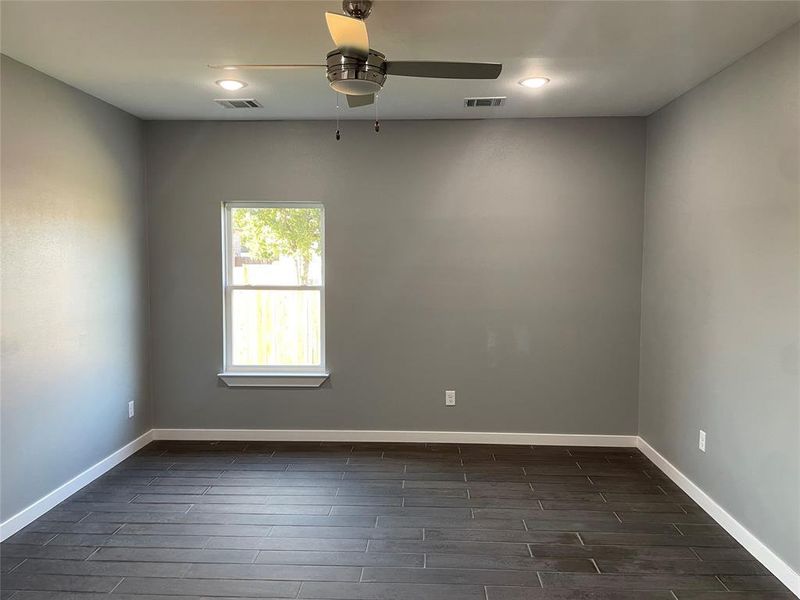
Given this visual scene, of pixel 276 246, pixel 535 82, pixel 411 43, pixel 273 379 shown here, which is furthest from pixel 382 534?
pixel 535 82

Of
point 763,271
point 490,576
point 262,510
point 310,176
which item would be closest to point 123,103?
point 310,176

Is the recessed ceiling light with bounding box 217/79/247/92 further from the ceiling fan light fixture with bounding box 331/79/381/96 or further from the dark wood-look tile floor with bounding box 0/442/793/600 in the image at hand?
the dark wood-look tile floor with bounding box 0/442/793/600

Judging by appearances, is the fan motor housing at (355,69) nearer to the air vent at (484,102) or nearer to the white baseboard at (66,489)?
the air vent at (484,102)

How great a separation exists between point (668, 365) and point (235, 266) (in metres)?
3.32

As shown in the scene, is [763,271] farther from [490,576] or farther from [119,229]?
[119,229]

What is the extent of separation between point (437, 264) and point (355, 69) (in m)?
2.25

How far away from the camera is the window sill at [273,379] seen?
14.4 ft

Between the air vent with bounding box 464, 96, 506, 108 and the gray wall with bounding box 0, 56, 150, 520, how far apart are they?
2.48m

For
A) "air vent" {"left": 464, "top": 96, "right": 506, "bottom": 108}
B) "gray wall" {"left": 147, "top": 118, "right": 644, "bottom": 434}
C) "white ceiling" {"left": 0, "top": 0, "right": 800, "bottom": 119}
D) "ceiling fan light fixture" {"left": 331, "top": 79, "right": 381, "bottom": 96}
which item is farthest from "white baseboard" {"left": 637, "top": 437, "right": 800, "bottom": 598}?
"ceiling fan light fixture" {"left": 331, "top": 79, "right": 381, "bottom": 96}

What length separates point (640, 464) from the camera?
3.94 meters

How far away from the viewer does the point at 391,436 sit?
14.4ft

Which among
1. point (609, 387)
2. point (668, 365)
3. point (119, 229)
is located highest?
point (119, 229)

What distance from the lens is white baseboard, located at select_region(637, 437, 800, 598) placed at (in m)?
2.50

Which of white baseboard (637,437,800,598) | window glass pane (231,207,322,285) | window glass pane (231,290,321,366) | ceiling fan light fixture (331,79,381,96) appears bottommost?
white baseboard (637,437,800,598)
